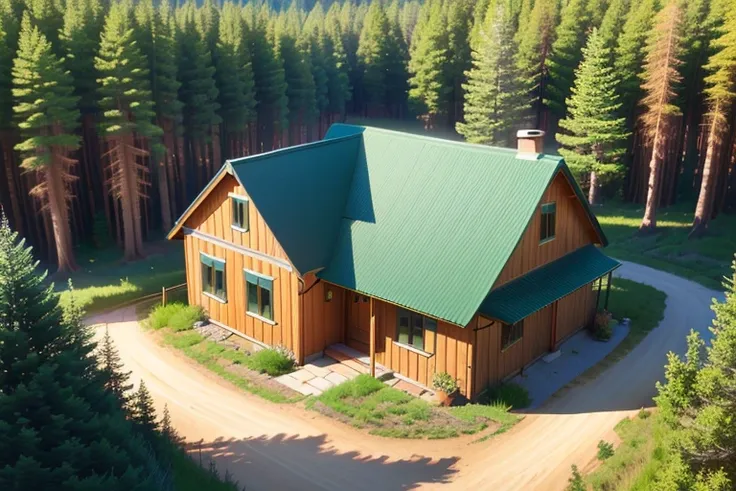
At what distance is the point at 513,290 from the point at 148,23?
32321 mm

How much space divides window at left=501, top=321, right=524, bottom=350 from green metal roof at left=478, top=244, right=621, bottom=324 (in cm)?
95

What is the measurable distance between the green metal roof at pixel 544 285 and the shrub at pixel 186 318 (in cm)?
1215

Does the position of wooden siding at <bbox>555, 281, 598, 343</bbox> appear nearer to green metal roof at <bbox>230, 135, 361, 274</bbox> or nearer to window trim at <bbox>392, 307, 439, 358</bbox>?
window trim at <bbox>392, 307, 439, 358</bbox>

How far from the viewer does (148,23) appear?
4188 cm

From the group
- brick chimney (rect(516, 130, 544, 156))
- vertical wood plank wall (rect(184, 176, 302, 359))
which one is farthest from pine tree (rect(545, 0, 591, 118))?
Answer: vertical wood plank wall (rect(184, 176, 302, 359))

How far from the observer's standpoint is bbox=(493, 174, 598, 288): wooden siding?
824 inches

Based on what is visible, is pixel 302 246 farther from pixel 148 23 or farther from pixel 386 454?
pixel 148 23

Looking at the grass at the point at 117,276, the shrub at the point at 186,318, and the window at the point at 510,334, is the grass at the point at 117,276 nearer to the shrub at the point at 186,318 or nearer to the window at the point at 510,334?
the shrub at the point at 186,318

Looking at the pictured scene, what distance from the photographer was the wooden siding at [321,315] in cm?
2253

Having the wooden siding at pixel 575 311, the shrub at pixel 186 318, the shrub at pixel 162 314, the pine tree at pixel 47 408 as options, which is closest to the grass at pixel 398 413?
the wooden siding at pixel 575 311

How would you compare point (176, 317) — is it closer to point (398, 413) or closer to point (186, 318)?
point (186, 318)

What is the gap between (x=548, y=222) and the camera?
22.1m

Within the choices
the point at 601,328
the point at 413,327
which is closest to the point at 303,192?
the point at 413,327

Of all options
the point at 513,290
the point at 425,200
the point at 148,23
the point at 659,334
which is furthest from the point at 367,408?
the point at 148,23
